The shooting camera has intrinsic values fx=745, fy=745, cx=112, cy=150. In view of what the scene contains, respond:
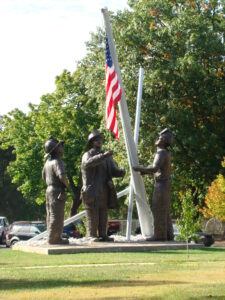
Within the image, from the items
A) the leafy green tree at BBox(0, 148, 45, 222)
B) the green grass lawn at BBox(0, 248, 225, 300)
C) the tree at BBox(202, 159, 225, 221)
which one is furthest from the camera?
the leafy green tree at BBox(0, 148, 45, 222)

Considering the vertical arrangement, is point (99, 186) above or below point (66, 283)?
above

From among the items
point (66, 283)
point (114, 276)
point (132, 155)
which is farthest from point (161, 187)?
point (66, 283)

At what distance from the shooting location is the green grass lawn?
34.4ft

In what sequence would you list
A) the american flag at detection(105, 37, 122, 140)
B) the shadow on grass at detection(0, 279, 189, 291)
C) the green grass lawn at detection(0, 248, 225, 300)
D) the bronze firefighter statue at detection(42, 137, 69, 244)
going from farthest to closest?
the american flag at detection(105, 37, 122, 140) < the bronze firefighter statue at detection(42, 137, 69, 244) < the shadow on grass at detection(0, 279, 189, 291) < the green grass lawn at detection(0, 248, 225, 300)

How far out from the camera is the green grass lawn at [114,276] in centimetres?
1048

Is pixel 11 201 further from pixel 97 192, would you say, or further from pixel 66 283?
pixel 66 283

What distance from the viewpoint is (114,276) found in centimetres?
1284

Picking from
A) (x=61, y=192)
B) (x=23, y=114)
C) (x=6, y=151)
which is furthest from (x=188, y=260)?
(x=6, y=151)

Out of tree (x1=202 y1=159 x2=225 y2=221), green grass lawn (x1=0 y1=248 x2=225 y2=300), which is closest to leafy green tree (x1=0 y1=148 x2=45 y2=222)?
tree (x1=202 y1=159 x2=225 y2=221)

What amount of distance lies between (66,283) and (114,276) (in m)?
1.21

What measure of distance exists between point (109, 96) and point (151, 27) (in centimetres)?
1465

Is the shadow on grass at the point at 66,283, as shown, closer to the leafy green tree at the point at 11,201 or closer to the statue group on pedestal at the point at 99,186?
the statue group on pedestal at the point at 99,186

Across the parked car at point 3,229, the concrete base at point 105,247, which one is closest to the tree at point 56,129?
the parked car at point 3,229

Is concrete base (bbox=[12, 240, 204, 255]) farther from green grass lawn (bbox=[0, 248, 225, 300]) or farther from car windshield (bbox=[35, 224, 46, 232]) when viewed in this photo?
car windshield (bbox=[35, 224, 46, 232])
